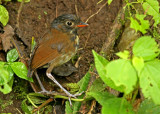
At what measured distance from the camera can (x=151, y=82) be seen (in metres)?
2.07

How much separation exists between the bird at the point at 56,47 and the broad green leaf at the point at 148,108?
923 millimetres

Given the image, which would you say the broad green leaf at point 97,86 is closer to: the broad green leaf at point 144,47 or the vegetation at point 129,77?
the vegetation at point 129,77

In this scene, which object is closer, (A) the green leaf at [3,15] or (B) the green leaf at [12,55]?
(B) the green leaf at [12,55]

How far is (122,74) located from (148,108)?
2.49 feet

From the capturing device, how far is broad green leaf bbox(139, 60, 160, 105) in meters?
2.05

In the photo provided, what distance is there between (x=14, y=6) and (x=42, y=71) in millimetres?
1040

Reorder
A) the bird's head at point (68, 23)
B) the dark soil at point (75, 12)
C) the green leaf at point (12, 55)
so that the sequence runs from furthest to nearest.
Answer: the dark soil at point (75, 12)
the bird's head at point (68, 23)
the green leaf at point (12, 55)

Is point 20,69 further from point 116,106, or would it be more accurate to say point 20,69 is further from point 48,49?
point 116,106

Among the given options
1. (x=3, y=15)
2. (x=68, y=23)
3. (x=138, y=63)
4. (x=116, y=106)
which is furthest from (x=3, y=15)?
(x=138, y=63)

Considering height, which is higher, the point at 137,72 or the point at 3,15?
the point at 3,15

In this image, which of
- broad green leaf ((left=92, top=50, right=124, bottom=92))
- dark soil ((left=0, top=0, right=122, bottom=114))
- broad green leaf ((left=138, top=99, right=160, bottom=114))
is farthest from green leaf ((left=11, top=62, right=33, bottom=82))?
broad green leaf ((left=138, top=99, right=160, bottom=114))

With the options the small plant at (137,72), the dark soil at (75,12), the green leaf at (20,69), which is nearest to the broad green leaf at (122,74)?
the small plant at (137,72)

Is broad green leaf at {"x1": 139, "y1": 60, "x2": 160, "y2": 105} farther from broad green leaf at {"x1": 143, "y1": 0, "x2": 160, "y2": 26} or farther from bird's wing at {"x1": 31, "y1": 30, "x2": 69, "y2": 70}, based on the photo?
bird's wing at {"x1": 31, "y1": 30, "x2": 69, "y2": 70}

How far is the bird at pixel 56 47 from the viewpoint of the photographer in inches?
136
